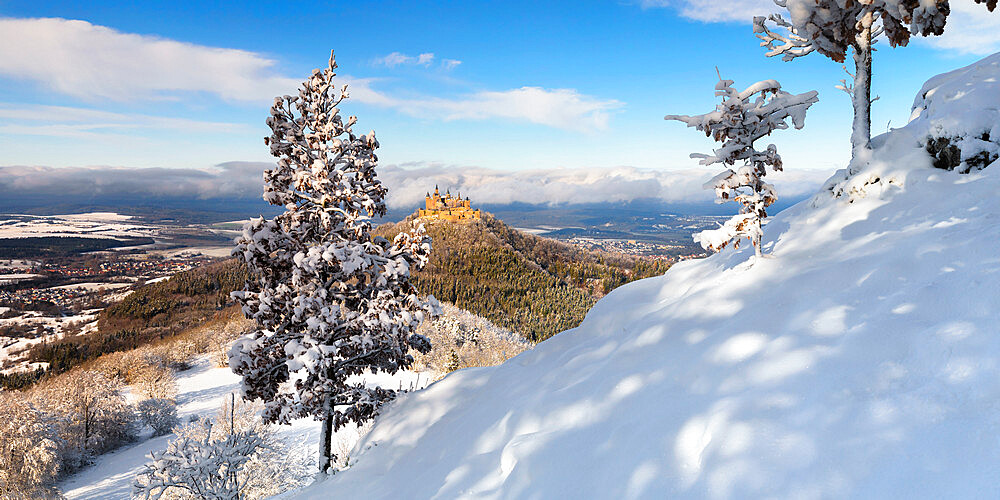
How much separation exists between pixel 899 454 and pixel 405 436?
296 inches

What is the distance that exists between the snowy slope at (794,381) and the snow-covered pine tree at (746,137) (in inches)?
33.0

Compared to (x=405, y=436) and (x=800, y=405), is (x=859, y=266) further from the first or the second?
(x=405, y=436)

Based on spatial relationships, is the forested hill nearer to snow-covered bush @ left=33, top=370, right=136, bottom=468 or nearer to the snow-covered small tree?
snow-covered bush @ left=33, top=370, right=136, bottom=468

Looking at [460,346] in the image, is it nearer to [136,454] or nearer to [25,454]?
[136,454]

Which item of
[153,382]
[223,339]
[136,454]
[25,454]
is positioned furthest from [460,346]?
[223,339]

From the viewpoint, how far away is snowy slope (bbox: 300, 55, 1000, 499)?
9.34ft

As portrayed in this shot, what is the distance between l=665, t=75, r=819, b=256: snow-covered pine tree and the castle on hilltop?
152 meters

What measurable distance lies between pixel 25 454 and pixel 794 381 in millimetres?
35654

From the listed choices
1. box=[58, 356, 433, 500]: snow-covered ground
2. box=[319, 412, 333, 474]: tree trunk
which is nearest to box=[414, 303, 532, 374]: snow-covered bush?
box=[58, 356, 433, 500]: snow-covered ground

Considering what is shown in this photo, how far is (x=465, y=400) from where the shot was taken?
8.52 meters

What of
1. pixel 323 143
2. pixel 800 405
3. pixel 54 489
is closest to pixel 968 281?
pixel 800 405

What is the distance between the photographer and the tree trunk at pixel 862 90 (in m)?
7.26

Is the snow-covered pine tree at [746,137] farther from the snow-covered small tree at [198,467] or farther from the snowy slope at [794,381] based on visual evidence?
the snow-covered small tree at [198,467]

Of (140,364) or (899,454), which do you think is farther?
(140,364)
